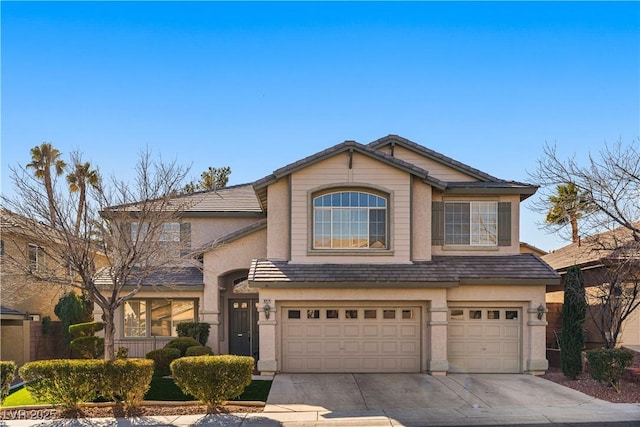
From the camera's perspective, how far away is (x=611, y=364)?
13727mm

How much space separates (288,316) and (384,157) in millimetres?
5752

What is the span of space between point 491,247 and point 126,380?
471 inches

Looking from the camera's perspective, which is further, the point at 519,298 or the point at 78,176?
the point at 519,298

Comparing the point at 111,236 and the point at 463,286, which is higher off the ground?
the point at 111,236

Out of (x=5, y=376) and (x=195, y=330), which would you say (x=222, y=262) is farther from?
(x=5, y=376)

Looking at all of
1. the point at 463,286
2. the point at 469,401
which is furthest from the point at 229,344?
the point at 469,401

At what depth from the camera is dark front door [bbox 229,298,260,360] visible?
20.7 meters

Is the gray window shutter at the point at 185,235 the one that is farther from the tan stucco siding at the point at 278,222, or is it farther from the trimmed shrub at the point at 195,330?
the tan stucco siding at the point at 278,222

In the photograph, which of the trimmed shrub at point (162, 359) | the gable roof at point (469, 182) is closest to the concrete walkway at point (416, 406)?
the trimmed shrub at point (162, 359)

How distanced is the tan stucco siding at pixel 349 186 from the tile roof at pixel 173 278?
4.26 m

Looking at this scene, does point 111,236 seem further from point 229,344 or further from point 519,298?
point 519,298

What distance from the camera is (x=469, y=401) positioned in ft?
42.4

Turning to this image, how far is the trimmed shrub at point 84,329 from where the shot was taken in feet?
60.5

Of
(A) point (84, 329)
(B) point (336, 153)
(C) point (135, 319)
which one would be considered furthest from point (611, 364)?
(A) point (84, 329)
